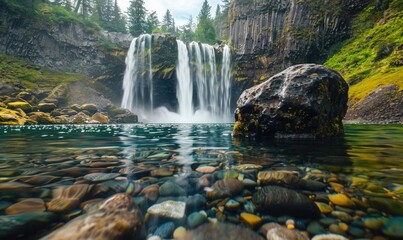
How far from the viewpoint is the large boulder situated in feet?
21.0

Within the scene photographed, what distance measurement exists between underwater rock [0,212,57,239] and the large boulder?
6.35 meters

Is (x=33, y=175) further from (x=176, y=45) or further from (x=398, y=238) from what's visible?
(x=176, y=45)

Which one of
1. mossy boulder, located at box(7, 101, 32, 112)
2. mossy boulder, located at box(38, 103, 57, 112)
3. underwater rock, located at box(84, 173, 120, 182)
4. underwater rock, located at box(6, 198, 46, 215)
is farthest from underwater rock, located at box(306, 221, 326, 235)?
mossy boulder, located at box(38, 103, 57, 112)

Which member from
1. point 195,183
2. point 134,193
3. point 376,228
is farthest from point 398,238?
point 134,193

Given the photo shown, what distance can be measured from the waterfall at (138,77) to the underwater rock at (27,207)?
37.7 m

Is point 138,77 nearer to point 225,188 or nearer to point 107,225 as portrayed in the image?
point 225,188

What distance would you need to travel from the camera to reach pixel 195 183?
88.9 inches

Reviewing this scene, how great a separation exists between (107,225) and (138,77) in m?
39.6

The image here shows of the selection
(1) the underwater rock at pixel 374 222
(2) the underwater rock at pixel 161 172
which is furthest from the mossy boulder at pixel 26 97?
(1) the underwater rock at pixel 374 222

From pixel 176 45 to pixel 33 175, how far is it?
3785 centimetres

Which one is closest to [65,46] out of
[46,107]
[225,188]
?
[46,107]

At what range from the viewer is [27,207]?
5.12ft

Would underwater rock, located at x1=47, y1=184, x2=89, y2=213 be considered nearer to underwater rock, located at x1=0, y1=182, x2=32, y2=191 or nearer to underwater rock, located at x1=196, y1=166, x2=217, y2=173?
underwater rock, located at x1=0, y1=182, x2=32, y2=191

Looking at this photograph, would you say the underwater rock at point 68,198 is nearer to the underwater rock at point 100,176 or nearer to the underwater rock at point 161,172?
the underwater rock at point 100,176
